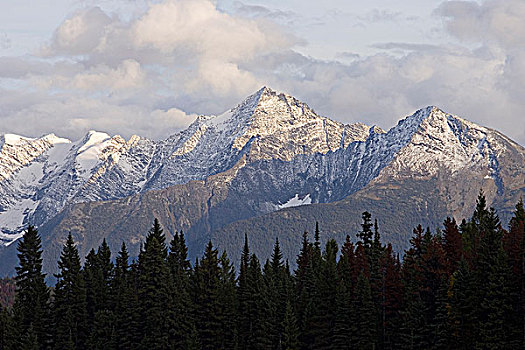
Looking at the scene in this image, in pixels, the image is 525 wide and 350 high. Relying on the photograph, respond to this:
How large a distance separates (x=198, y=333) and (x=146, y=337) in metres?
9.10

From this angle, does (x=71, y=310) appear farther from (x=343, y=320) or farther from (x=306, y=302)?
(x=343, y=320)

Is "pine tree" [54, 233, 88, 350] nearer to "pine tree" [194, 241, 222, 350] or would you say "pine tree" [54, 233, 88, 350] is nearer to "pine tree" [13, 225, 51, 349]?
"pine tree" [13, 225, 51, 349]

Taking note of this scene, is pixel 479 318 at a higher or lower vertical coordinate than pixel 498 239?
lower

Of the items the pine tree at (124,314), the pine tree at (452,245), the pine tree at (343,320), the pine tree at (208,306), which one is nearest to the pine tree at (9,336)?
the pine tree at (124,314)

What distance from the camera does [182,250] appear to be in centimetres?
17125

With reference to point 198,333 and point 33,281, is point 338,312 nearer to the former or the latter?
point 198,333

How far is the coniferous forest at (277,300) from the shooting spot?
126 meters

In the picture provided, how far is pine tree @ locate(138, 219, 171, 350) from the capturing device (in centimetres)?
14875

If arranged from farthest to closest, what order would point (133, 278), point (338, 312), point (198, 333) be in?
point (133, 278) → point (198, 333) → point (338, 312)

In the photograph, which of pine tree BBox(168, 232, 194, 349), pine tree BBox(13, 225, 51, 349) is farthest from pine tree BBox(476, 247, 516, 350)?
pine tree BBox(13, 225, 51, 349)

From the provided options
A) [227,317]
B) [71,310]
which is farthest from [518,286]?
[71,310]

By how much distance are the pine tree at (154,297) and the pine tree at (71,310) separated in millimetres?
10590

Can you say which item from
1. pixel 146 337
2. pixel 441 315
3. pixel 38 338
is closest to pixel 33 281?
pixel 38 338

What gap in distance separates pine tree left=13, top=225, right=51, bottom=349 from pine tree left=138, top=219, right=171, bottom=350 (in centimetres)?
1711
